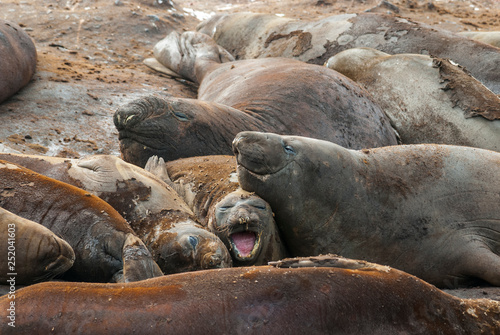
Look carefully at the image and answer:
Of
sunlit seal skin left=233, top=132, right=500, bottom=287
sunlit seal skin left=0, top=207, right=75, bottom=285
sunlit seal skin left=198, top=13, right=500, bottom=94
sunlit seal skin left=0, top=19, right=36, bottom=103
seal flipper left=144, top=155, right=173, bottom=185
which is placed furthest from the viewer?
sunlit seal skin left=198, top=13, right=500, bottom=94

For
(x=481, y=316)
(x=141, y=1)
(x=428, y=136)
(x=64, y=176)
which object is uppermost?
(x=481, y=316)

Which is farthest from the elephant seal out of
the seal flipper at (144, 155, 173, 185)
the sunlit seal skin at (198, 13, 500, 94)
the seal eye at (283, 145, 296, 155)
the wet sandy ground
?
the seal eye at (283, 145, 296, 155)

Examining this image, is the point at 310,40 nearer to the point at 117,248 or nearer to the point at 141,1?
the point at 141,1

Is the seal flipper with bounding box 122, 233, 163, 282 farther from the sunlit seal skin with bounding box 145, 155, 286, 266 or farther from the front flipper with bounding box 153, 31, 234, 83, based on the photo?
the front flipper with bounding box 153, 31, 234, 83

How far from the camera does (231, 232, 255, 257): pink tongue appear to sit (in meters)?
3.67

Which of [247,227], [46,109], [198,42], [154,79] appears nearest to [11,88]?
[46,109]

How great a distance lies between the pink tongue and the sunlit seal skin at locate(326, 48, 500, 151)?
3126mm

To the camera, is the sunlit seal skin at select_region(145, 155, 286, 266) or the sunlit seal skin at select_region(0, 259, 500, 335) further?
the sunlit seal skin at select_region(145, 155, 286, 266)

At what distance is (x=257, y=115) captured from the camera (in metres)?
5.88

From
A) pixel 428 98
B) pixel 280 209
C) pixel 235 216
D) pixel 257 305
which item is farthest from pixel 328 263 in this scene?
pixel 428 98

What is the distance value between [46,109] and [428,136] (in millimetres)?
3914

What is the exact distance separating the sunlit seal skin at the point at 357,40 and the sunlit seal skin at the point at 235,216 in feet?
13.0

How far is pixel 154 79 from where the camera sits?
8547mm

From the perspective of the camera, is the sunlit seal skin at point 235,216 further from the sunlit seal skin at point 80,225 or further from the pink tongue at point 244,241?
the sunlit seal skin at point 80,225
